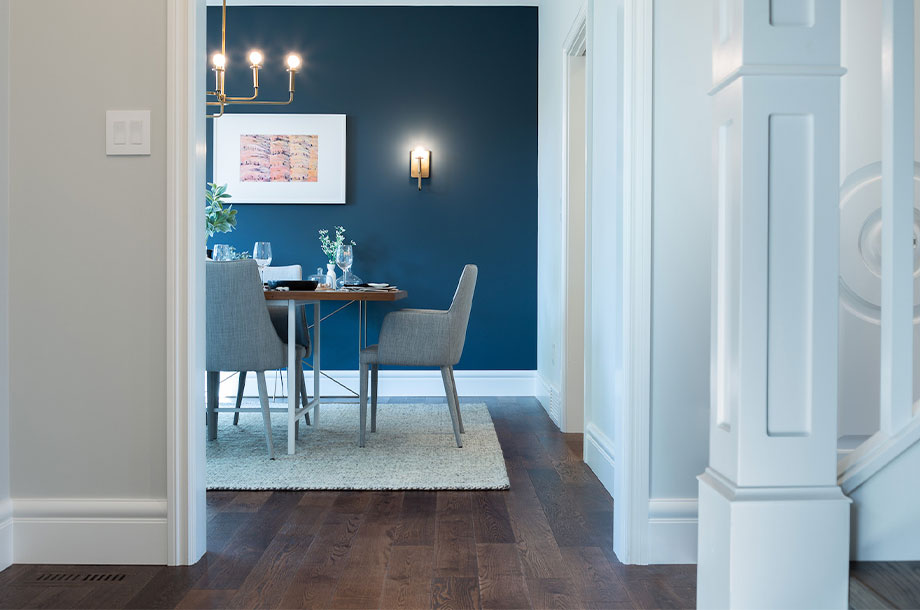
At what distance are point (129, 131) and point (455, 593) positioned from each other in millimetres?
1512

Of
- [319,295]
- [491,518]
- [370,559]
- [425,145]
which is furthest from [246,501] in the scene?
[425,145]

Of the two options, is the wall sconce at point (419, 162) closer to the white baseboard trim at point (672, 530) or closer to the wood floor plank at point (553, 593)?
the white baseboard trim at point (672, 530)

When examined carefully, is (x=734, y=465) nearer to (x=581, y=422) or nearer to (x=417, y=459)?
(x=417, y=459)

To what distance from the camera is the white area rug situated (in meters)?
2.85

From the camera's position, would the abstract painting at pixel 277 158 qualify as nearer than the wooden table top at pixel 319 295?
No

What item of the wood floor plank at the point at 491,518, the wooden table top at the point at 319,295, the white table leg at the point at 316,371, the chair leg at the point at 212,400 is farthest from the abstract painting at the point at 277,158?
the wood floor plank at the point at 491,518

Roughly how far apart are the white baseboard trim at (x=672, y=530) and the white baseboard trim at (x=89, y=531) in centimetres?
137

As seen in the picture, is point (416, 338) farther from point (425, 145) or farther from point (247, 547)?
point (425, 145)

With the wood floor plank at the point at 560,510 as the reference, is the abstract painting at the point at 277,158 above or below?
above

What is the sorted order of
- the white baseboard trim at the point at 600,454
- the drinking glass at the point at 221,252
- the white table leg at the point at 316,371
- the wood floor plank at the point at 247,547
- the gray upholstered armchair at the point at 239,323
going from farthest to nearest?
the white table leg at the point at 316,371 < the drinking glass at the point at 221,252 < the gray upholstered armchair at the point at 239,323 < the white baseboard trim at the point at 600,454 < the wood floor plank at the point at 247,547

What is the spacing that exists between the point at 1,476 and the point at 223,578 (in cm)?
69

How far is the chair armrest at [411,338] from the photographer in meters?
3.48

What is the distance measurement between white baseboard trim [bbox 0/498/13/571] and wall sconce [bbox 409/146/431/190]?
3738 millimetres

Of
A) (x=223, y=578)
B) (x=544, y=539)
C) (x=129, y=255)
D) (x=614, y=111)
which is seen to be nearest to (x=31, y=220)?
(x=129, y=255)
